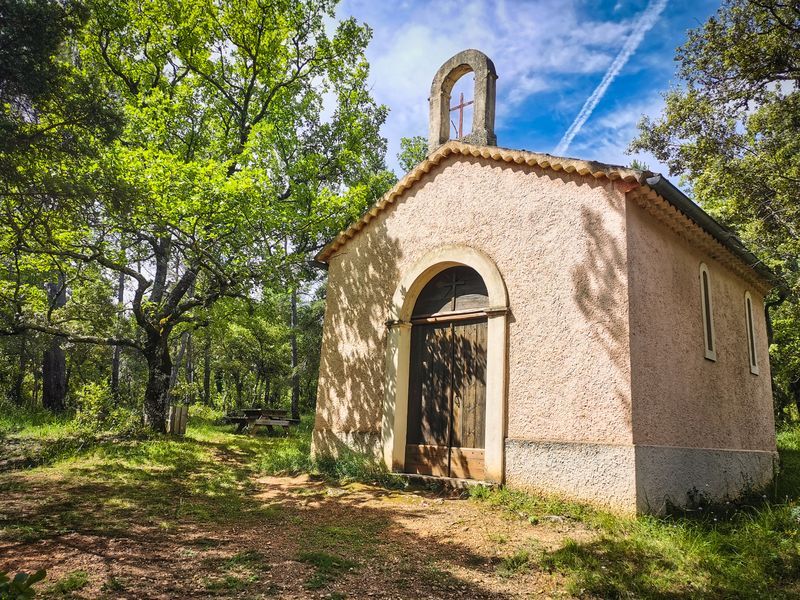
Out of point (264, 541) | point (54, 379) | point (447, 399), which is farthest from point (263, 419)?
point (264, 541)

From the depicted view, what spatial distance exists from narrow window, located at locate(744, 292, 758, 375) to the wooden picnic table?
13129mm

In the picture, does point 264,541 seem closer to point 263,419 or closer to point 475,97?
point 475,97

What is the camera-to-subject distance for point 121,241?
11.4m

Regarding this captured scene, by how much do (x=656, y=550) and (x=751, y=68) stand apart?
28.8ft

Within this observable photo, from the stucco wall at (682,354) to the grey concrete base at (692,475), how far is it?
174 millimetres

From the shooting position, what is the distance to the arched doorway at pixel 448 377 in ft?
26.6

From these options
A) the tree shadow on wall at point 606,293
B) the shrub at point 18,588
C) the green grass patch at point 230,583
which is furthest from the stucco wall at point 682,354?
the shrub at point 18,588

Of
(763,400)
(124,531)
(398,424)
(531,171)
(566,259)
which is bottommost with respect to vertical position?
(124,531)

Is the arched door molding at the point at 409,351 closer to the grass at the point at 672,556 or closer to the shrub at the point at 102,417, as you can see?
the grass at the point at 672,556

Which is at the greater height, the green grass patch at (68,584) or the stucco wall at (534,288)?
the stucco wall at (534,288)

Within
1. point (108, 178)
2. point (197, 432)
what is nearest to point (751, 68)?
point (108, 178)

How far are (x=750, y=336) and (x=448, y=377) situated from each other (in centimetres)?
706

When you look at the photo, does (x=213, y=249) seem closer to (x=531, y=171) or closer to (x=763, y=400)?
(x=531, y=171)

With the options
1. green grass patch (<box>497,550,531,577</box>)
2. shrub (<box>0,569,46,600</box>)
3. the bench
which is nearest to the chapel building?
green grass patch (<box>497,550,531,577</box>)
